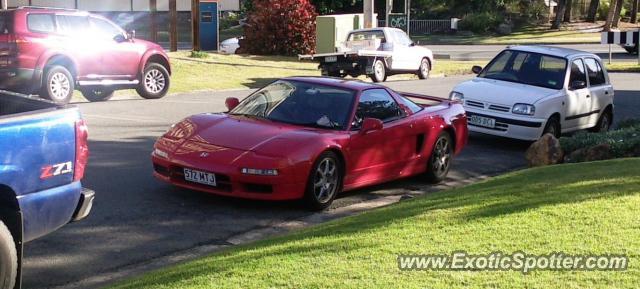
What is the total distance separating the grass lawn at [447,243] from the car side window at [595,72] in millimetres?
7618

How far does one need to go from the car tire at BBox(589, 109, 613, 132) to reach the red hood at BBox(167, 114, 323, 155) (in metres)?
8.01

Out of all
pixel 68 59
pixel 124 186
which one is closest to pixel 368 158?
pixel 124 186

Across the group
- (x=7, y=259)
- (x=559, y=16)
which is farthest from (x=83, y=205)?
(x=559, y=16)

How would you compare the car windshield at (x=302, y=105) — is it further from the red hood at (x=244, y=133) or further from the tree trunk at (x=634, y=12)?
the tree trunk at (x=634, y=12)

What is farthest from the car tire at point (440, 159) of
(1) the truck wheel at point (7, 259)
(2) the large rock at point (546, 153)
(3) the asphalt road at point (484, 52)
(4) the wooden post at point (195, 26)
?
(3) the asphalt road at point (484, 52)

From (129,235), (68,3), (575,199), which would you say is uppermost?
(68,3)

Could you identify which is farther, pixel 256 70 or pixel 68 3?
pixel 68 3

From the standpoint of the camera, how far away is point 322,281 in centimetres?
491

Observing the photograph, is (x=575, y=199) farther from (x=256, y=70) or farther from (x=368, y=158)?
(x=256, y=70)

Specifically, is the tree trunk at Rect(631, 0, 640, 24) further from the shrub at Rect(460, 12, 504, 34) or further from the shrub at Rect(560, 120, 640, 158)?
the shrub at Rect(560, 120, 640, 158)

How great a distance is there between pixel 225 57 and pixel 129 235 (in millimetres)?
21676

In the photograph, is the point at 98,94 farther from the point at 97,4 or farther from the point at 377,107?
the point at 97,4

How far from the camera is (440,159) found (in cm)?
1063

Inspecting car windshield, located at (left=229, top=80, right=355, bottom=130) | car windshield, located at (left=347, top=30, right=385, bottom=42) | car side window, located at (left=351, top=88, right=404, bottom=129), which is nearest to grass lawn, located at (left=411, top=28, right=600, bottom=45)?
car windshield, located at (left=347, top=30, right=385, bottom=42)
